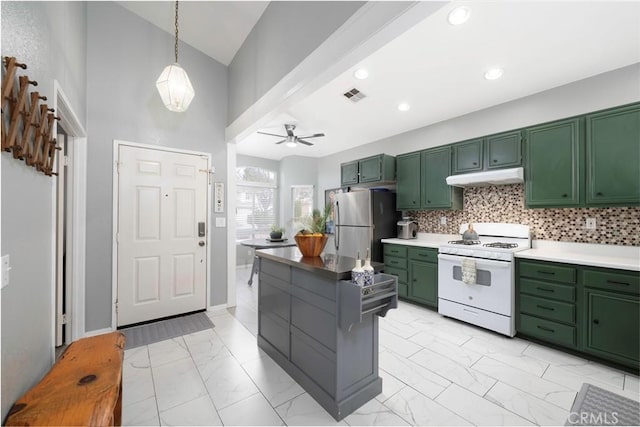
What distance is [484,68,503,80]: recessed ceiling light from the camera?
9.24 feet

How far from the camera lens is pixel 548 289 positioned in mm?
2547

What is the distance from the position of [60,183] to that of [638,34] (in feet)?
18.0

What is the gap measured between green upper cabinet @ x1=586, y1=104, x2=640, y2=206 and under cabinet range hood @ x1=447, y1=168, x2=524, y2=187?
0.59 metres

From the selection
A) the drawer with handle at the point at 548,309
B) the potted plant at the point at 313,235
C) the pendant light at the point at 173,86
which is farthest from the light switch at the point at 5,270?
the drawer with handle at the point at 548,309

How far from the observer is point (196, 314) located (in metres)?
3.48

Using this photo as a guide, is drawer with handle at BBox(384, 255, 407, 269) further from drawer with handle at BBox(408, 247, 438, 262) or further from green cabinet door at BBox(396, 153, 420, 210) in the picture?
green cabinet door at BBox(396, 153, 420, 210)

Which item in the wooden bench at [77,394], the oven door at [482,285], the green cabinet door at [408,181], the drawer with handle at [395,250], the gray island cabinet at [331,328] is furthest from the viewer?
the green cabinet door at [408,181]

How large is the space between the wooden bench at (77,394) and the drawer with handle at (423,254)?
3364 mm

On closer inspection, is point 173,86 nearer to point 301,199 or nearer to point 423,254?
point 423,254

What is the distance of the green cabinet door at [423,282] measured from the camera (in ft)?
11.4

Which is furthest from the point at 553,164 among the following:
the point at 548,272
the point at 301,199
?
the point at 301,199

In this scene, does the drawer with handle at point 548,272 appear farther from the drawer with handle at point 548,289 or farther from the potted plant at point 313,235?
the potted plant at point 313,235

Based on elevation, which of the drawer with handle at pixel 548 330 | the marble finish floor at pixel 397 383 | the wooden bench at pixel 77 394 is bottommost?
the marble finish floor at pixel 397 383

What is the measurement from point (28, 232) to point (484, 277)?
148 inches
